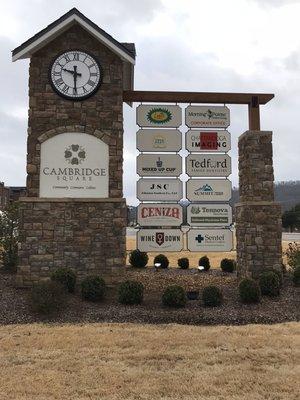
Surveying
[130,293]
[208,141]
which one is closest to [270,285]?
[130,293]

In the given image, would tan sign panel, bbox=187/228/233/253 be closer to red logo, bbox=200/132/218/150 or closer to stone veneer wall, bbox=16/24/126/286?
stone veneer wall, bbox=16/24/126/286

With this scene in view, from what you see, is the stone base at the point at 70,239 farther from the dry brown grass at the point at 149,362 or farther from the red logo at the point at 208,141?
the red logo at the point at 208,141

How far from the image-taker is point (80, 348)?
352 inches

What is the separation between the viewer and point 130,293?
40.1 feet

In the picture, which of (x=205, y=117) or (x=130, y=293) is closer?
(x=130, y=293)

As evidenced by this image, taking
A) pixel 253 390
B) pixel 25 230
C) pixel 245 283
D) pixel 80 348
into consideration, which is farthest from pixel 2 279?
pixel 253 390

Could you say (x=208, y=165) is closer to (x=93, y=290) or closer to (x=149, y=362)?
(x=93, y=290)

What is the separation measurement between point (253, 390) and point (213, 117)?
11.0 meters

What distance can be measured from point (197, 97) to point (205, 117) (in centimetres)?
79

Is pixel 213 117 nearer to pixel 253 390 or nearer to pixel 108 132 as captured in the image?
pixel 108 132

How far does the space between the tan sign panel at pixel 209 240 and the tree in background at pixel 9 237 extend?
23.9 feet

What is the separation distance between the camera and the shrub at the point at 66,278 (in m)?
13.0

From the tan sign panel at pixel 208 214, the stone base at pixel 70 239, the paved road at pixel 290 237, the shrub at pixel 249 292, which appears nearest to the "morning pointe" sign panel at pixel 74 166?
the stone base at pixel 70 239

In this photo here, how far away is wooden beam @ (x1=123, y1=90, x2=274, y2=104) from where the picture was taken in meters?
15.6
